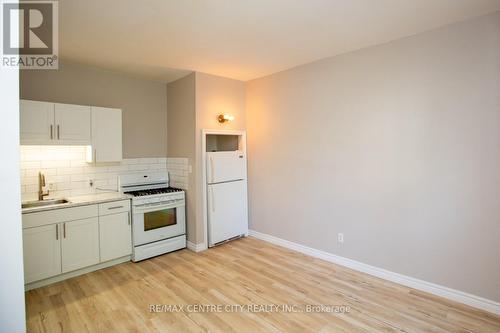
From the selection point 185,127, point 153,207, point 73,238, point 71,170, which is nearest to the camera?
point 73,238

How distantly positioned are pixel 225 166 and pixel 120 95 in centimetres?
200

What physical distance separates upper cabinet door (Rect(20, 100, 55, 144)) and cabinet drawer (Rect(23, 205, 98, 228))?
2.85ft

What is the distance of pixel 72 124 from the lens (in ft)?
11.0

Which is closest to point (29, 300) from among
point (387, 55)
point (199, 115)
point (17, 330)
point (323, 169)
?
point (17, 330)

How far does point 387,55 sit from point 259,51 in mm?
1501

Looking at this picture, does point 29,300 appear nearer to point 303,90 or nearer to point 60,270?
point 60,270

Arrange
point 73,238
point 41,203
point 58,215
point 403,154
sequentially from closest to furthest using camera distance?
point 403,154, point 58,215, point 73,238, point 41,203

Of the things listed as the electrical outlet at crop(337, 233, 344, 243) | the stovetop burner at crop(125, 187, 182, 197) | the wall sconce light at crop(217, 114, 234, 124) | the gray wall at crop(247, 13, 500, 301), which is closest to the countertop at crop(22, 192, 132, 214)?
the stovetop burner at crop(125, 187, 182, 197)

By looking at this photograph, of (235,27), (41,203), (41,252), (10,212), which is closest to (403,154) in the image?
(235,27)

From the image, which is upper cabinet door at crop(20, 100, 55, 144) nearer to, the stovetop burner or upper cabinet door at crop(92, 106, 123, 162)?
upper cabinet door at crop(92, 106, 123, 162)

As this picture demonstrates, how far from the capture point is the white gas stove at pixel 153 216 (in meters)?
3.67

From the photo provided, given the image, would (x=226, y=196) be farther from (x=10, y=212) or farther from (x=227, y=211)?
(x=10, y=212)

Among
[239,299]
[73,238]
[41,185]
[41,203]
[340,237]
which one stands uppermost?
[41,185]

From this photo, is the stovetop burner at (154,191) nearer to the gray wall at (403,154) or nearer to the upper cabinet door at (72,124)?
the upper cabinet door at (72,124)
